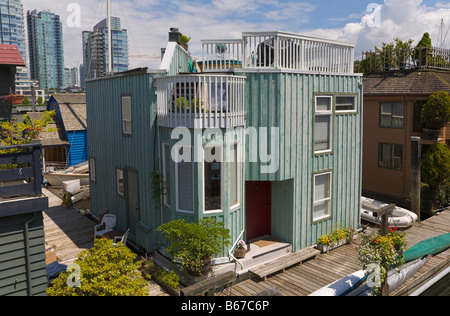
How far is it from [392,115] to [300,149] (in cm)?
1116

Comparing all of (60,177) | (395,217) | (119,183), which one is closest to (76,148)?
(60,177)

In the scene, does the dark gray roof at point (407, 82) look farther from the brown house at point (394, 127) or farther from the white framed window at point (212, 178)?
the white framed window at point (212, 178)

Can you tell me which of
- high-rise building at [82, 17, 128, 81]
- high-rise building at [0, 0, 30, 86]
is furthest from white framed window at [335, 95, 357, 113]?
high-rise building at [0, 0, 30, 86]

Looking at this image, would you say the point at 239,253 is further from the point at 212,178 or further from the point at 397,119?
the point at 397,119

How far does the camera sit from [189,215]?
8930 millimetres

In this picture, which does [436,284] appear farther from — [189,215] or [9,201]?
[9,201]

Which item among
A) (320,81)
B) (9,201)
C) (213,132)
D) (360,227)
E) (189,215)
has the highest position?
(320,81)

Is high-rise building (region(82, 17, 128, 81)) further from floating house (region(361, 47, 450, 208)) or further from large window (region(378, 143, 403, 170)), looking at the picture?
large window (region(378, 143, 403, 170))

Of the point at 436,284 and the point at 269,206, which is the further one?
the point at 269,206

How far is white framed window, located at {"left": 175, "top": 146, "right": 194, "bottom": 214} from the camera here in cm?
891

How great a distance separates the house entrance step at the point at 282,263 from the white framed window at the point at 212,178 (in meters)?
1.93

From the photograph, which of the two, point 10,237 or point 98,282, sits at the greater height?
point 10,237

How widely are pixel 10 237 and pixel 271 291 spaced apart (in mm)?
4747
